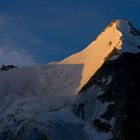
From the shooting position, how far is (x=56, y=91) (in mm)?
119250

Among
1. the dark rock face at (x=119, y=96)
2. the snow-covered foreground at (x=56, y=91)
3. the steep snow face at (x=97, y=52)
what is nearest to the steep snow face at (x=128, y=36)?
the snow-covered foreground at (x=56, y=91)

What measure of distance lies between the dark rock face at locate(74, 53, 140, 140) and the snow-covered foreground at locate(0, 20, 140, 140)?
59.4 inches

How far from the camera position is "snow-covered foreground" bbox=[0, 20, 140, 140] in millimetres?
98750

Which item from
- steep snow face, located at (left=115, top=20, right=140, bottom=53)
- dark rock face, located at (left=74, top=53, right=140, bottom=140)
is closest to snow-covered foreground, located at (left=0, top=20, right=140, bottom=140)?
steep snow face, located at (left=115, top=20, right=140, bottom=53)

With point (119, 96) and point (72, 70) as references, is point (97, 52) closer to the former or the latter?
point (72, 70)

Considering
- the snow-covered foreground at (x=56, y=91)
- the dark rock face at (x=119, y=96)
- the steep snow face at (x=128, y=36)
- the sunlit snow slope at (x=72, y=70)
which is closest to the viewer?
the dark rock face at (x=119, y=96)

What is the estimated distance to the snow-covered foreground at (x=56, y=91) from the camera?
98750 millimetres

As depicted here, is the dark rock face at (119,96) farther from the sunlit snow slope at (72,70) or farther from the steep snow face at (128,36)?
the sunlit snow slope at (72,70)

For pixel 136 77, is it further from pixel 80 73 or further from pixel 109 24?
pixel 109 24

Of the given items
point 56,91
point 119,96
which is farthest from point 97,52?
point 119,96

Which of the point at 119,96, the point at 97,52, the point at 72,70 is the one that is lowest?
the point at 119,96

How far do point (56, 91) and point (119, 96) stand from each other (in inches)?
715

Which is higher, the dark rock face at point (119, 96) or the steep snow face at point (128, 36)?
the steep snow face at point (128, 36)

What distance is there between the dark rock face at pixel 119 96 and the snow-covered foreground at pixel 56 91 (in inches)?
59.4
